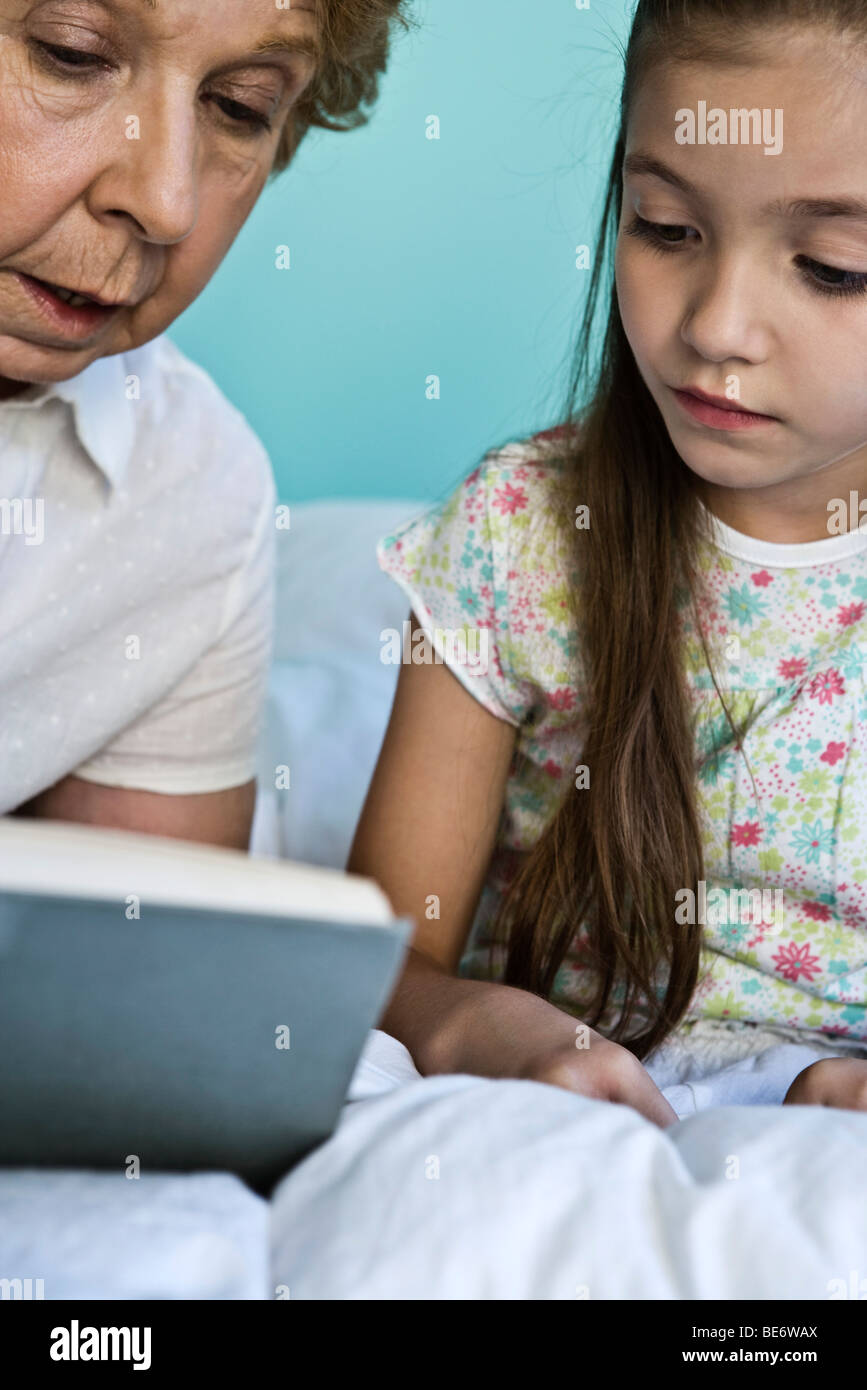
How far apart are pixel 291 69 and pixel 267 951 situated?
1.90ft

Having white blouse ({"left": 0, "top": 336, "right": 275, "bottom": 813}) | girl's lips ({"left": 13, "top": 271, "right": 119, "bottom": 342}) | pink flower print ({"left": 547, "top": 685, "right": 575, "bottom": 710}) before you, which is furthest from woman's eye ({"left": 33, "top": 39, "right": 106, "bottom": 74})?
pink flower print ({"left": 547, "top": 685, "right": 575, "bottom": 710})

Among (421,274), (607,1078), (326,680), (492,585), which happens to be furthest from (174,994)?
(421,274)

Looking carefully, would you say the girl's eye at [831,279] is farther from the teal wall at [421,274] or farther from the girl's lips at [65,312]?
the teal wall at [421,274]

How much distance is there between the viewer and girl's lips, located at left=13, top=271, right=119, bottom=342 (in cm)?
84

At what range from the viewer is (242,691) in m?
1.15

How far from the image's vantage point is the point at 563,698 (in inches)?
38.5

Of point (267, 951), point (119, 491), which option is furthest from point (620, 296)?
point (267, 951)

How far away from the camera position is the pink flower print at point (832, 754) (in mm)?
921

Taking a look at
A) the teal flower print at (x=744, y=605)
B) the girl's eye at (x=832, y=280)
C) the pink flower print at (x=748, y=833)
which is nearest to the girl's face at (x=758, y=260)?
the girl's eye at (x=832, y=280)

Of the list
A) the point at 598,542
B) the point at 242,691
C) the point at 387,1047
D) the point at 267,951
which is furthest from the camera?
the point at 242,691

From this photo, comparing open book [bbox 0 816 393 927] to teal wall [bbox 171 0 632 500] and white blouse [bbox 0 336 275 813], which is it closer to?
white blouse [bbox 0 336 275 813]

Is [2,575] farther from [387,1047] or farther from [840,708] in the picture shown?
[840,708]
